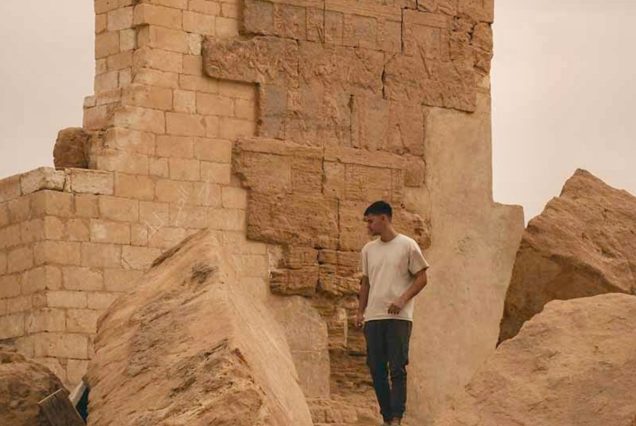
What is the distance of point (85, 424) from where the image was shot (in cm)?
834

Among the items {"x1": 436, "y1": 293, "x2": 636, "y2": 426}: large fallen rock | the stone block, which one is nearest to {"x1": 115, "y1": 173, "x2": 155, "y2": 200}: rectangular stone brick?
the stone block

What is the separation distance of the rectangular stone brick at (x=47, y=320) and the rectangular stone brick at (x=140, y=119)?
1615 mm

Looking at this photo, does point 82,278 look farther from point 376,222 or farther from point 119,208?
point 376,222

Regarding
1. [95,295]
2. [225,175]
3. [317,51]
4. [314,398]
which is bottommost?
[314,398]

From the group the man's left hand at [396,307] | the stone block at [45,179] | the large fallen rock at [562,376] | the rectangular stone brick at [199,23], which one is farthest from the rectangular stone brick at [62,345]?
the large fallen rock at [562,376]

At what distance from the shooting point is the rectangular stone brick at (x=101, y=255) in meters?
13.3

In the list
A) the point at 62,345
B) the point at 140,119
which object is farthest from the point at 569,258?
the point at 62,345

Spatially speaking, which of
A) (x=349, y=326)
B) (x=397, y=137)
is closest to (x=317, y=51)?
(x=397, y=137)

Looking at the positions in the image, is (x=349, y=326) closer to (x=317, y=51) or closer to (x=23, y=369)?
(x=317, y=51)

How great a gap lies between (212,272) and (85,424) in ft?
3.20

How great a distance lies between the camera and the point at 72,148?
44.9 feet

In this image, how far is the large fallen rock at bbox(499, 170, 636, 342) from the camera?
12.1 meters

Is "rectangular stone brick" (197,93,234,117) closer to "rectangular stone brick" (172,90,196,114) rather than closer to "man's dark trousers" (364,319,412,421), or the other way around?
"rectangular stone brick" (172,90,196,114)

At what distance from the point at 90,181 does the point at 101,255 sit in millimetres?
577
